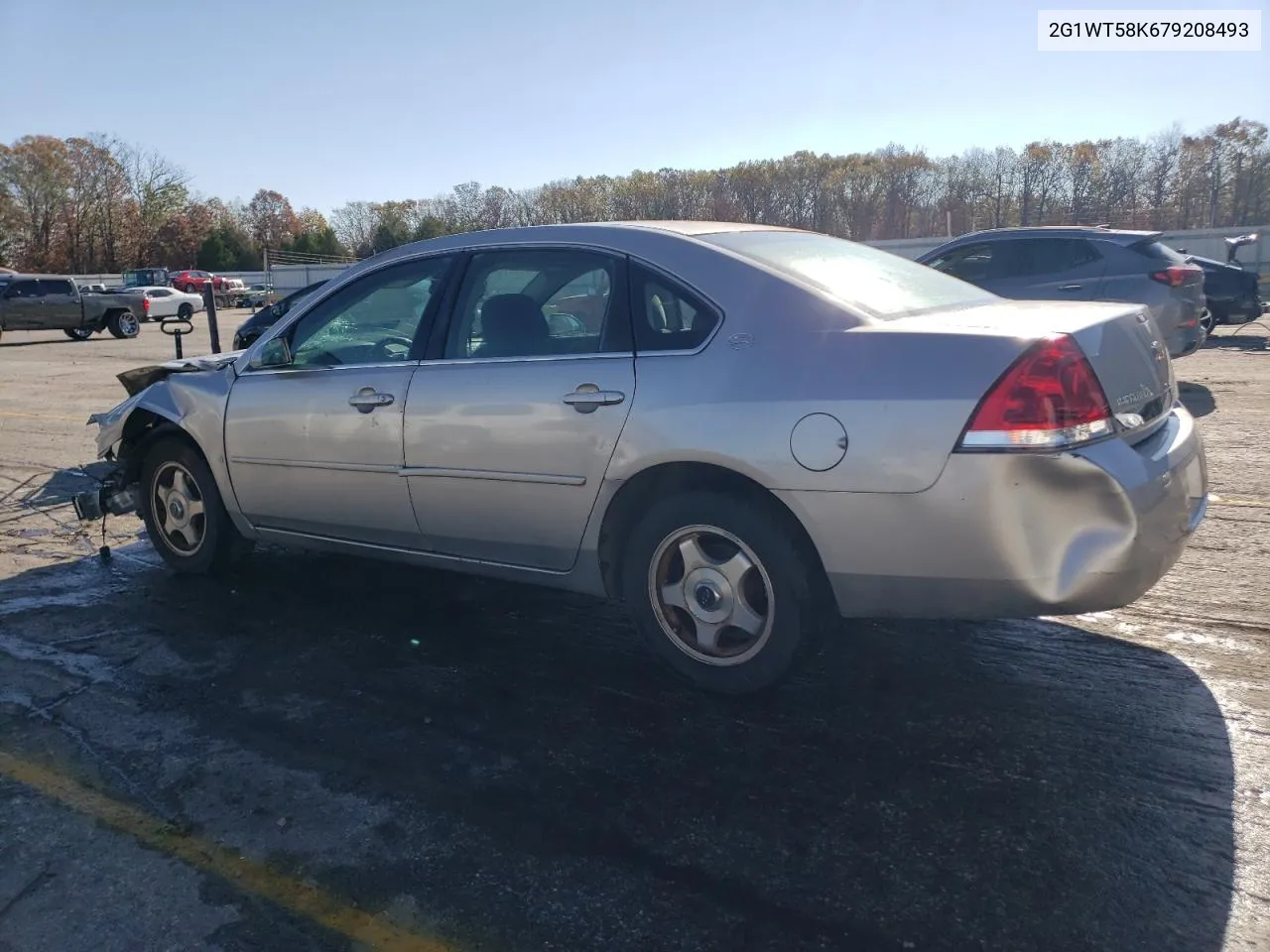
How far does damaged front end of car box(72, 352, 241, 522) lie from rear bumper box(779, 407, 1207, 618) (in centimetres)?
326

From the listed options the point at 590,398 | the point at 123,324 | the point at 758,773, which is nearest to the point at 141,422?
the point at 590,398

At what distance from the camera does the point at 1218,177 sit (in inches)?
1859

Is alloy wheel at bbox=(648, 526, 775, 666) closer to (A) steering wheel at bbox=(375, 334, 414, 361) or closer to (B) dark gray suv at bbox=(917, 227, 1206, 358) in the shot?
(A) steering wheel at bbox=(375, 334, 414, 361)

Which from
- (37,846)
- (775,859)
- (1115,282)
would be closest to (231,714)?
(37,846)

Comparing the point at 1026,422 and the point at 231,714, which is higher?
the point at 1026,422

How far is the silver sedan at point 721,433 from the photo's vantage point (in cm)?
295

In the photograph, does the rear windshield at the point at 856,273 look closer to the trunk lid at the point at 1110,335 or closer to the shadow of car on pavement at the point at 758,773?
the trunk lid at the point at 1110,335

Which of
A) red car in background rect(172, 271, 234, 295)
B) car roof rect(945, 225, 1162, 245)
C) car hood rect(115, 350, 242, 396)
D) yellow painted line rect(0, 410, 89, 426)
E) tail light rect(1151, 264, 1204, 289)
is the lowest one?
yellow painted line rect(0, 410, 89, 426)

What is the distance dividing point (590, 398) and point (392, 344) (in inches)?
46.9

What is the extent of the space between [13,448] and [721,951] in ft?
29.1

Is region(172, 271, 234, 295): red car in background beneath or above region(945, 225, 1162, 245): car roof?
above

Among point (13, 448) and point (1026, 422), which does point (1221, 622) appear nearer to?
point (1026, 422)

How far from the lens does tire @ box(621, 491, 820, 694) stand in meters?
3.29

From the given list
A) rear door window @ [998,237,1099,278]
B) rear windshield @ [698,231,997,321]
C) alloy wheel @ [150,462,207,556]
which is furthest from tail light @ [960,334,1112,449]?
rear door window @ [998,237,1099,278]
